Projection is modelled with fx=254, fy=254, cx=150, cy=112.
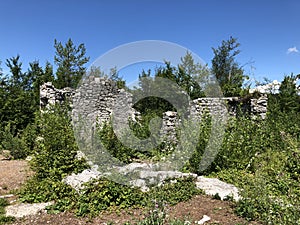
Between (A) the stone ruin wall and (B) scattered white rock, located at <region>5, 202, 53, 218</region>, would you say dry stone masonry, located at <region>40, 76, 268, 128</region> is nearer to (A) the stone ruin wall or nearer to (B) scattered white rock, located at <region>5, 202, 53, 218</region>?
(A) the stone ruin wall

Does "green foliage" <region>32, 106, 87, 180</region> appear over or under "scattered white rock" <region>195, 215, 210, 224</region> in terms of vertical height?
over

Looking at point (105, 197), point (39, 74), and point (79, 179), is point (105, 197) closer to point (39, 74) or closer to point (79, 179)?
point (79, 179)

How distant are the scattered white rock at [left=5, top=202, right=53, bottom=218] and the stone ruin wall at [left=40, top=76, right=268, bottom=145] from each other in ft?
14.0

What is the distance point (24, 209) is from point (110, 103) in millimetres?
7546

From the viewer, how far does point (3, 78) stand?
13328 mm

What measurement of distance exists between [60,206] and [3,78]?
11.7m

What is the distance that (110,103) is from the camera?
11.4 m

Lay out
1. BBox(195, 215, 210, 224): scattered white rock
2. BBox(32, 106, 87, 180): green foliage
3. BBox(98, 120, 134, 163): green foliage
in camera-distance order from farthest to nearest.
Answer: BBox(98, 120, 134, 163): green foliage
BBox(32, 106, 87, 180): green foliage
BBox(195, 215, 210, 224): scattered white rock

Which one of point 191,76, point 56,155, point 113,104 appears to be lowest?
point 56,155

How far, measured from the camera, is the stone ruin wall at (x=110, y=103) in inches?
367

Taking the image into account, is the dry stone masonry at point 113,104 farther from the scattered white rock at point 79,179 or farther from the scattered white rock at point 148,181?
the scattered white rock at point 148,181

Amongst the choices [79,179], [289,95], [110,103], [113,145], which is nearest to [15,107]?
[110,103]

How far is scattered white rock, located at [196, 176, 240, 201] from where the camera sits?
4.36m

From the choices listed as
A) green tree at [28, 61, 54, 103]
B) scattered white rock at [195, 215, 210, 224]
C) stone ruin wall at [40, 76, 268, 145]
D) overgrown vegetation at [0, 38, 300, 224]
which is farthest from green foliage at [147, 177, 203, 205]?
green tree at [28, 61, 54, 103]
